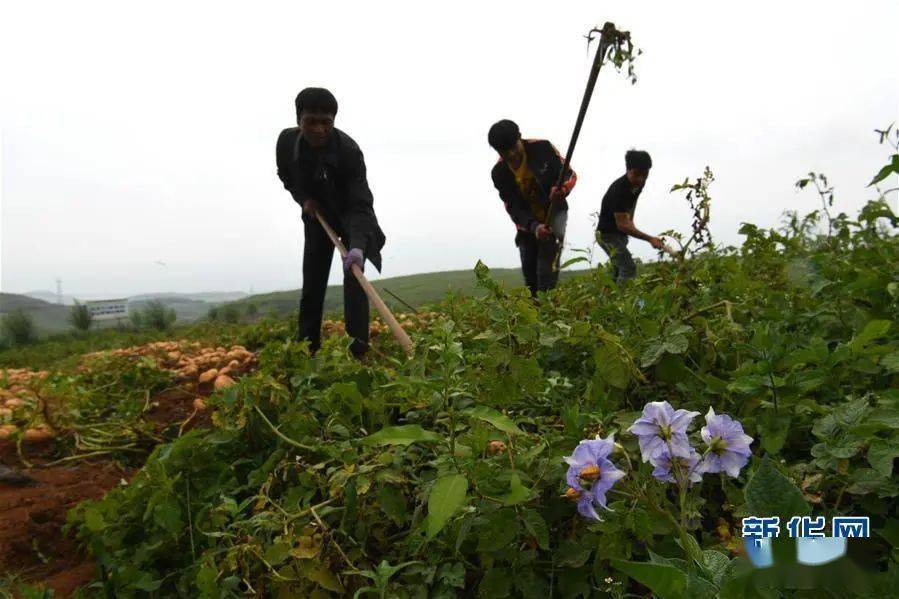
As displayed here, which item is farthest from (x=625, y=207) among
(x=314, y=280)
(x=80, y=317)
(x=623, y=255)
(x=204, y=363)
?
(x=80, y=317)

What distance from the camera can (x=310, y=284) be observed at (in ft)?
11.9

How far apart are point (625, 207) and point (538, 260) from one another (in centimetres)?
100

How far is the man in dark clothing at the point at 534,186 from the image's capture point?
157 inches

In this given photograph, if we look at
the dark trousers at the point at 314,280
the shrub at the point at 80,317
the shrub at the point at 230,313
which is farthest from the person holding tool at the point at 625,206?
the shrub at the point at 80,317

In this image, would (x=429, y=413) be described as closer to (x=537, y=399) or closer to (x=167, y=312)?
(x=537, y=399)

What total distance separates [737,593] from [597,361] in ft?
2.62

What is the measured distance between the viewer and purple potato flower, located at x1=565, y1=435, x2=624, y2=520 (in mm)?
768

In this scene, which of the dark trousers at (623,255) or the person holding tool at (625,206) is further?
the person holding tool at (625,206)

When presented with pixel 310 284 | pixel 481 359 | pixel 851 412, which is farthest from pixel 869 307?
pixel 310 284

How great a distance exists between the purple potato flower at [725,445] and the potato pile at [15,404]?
2.54m

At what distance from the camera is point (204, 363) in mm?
3598

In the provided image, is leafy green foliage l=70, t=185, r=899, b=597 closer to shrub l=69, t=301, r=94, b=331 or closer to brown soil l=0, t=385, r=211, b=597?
brown soil l=0, t=385, r=211, b=597

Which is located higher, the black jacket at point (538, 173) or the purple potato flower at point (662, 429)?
the black jacket at point (538, 173)

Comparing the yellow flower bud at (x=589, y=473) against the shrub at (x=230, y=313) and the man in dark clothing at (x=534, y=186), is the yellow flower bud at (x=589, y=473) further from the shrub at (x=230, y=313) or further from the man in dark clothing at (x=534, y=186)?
the shrub at (x=230, y=313)
